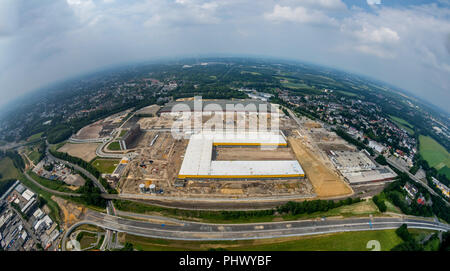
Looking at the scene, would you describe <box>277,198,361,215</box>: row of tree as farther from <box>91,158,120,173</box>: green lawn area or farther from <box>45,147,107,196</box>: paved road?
<box>91,158,120,173</box>: green lawn area

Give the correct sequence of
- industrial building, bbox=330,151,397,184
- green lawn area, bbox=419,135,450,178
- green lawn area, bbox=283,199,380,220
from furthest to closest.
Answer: green lawn area, bbox=419,135,450,178
industrial building, bbox=330,151,397,184
green lawn area, bbox=283,199,380,220

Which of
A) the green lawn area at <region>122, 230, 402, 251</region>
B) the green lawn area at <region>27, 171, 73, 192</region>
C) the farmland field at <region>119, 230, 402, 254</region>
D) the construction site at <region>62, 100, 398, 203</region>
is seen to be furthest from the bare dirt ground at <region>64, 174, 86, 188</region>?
the green lawn area at <region>122, 230, 402, 251</region>

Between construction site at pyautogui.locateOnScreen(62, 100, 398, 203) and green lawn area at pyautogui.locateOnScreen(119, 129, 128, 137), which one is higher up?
green lawn area at pyautogui.locateOnScreen(119, 129, 128, 137)

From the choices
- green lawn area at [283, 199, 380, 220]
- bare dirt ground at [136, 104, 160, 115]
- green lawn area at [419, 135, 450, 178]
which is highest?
bare dirt ground at [136, 104, 160, 115]

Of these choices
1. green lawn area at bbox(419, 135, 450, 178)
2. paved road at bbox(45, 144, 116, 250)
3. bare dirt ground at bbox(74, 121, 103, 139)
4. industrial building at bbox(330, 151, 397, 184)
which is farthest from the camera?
bare dirt ground at bbox(74, 121, 103, 139)

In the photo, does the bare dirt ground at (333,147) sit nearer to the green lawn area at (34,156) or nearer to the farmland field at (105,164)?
the farmland field at (105,164)

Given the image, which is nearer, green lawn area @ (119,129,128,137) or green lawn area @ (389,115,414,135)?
green lawn area @ (119,129,128,137)

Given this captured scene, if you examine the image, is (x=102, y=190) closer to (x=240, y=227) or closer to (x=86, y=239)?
(x=86, y=239)

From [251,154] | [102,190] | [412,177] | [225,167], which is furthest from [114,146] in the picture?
[412,177]
